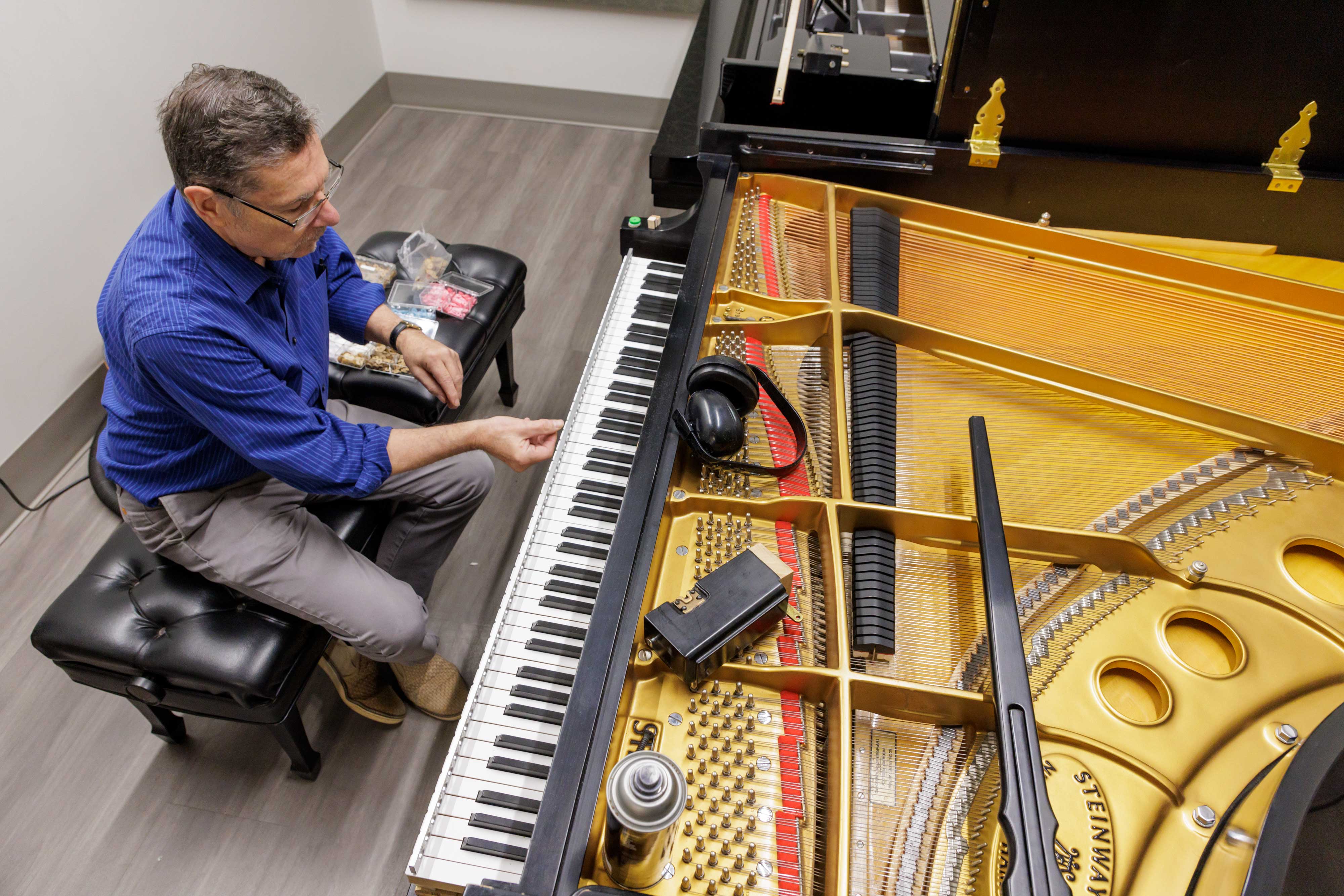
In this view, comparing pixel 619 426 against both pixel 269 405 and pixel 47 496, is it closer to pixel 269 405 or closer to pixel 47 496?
pixel 269 405

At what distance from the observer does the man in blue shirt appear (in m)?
1.61

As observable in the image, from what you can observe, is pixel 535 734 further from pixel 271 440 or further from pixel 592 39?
pixel 592 39


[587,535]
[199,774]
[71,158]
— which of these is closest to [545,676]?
[587,535]

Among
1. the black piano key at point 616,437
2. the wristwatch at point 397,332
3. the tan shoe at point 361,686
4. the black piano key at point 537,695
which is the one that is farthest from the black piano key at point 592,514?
the tan shoe at point 361,686

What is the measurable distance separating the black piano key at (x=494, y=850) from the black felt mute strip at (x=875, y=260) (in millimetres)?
1490

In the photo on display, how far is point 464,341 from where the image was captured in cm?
281

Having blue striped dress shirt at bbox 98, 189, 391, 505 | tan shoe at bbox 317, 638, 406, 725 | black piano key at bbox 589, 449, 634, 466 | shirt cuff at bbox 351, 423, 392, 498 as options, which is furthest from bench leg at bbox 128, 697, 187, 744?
black piano key at bbox 589, 449, 634, 466

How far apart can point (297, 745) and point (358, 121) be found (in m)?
4.02

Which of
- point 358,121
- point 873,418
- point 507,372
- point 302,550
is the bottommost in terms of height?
point 507,372

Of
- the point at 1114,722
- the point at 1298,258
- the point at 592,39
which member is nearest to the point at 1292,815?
the point at 1114,722

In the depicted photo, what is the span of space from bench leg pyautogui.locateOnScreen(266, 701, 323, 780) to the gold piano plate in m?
1.25

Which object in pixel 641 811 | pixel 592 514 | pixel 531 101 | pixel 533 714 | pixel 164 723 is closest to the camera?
pixel 641 811

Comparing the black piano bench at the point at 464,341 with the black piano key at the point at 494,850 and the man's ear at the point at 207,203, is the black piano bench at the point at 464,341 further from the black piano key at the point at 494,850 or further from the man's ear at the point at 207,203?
the black piano key at the point at 494,850

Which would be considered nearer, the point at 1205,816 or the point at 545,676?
the point at 1205,816
